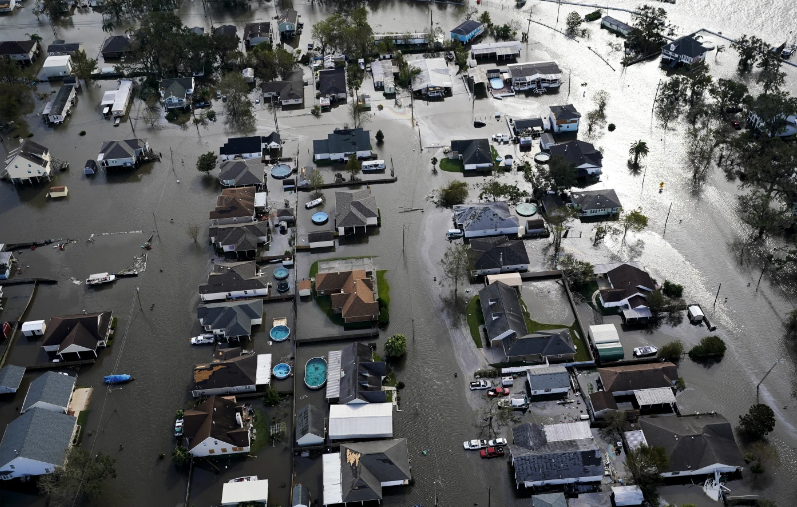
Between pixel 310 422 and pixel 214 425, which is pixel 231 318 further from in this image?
pixel 310 422

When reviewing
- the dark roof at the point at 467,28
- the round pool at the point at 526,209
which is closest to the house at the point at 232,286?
the round pool at the point at 526,209

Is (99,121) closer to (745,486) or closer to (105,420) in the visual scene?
(105,420)

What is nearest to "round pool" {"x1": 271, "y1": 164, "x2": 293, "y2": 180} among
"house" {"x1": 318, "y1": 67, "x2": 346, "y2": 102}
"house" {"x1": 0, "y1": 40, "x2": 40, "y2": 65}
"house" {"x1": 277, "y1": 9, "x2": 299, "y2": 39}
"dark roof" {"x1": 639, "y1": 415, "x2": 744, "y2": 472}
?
"house" {"x1": 318, "y1": 67, "x2": 346, "y2": 102}

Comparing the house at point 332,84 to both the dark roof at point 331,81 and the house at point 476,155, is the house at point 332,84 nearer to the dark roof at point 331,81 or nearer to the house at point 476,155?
the dark roof at point 331,81

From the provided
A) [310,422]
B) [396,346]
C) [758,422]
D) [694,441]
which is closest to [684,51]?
[758,422]

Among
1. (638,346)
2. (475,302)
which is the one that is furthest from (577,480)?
(475,302)

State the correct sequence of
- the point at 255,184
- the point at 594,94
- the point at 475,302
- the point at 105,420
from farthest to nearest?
the point at 594,94 → the point at 255,184 → the point at 475,302 → the point at 105,420
